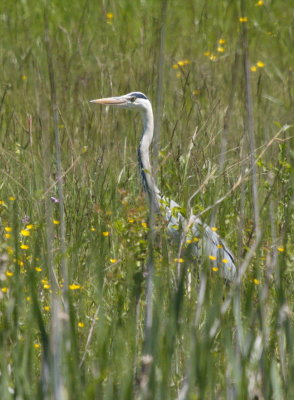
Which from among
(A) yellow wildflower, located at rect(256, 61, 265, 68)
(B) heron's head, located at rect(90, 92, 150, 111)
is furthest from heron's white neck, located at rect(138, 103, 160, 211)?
(A) yellow wildflower, located at rect(256, 61, 265, 68)

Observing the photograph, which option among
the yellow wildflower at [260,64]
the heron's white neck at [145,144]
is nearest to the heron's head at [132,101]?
the heron's white neck at [145,144]

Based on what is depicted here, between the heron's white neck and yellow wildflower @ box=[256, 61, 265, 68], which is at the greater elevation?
the heron's white neck

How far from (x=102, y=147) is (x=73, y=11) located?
316 cm

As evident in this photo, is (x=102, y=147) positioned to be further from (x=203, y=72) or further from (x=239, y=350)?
(x=239, y=350)

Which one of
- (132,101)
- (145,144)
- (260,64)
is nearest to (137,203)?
(145,144)

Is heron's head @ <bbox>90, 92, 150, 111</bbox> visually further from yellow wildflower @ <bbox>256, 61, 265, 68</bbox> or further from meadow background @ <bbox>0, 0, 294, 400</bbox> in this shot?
yellow wildflower @ <bbox>256, 61, 265, 68</bbox>

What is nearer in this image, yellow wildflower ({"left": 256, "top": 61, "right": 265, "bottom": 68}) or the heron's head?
the heron's head

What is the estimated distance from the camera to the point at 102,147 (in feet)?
14.6

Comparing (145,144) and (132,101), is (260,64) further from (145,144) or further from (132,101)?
→ (145,144)

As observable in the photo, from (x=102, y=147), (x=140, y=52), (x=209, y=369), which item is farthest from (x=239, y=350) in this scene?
(x=140, y=52)

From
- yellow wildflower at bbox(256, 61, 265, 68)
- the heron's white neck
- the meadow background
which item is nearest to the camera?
the meadow background

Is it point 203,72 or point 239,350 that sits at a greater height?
point 239,350

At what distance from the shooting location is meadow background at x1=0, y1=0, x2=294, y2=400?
1.87 meters

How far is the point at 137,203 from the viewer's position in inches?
103
